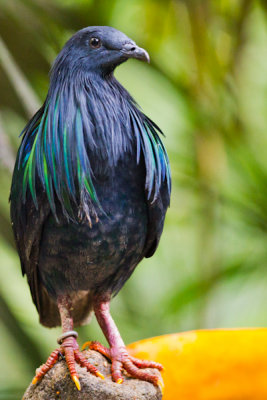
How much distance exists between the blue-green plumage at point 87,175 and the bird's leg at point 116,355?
8 centimetres

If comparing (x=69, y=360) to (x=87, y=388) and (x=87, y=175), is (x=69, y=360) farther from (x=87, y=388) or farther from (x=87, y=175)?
(x=87, y=175)

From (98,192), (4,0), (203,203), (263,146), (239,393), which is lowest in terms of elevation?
(239,393)

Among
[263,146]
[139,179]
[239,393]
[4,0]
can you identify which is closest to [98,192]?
[139,179]

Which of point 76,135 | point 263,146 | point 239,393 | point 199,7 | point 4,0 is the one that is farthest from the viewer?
point 263,146

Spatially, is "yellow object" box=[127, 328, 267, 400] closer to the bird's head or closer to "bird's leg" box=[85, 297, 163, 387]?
"bird's leg" box=[85, 297, 163, 387]

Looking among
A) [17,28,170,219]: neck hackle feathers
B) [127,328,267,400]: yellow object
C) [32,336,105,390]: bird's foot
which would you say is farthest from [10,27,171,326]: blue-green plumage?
[127,328,267,400]: yellow object

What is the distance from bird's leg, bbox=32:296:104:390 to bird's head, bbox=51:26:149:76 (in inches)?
16.2

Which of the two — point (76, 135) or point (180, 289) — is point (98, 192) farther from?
point (180, 289)

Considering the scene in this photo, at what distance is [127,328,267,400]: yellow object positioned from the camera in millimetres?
1193

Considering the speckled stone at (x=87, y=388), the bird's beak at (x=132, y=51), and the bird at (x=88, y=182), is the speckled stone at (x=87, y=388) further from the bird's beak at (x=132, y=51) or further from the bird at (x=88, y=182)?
the bird's beak at (x=132, y=51)

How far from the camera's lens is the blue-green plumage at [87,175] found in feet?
3.23

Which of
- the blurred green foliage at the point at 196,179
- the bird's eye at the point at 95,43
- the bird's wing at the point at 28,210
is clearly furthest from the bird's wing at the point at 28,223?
the blurred green foliage at the point at 196,179

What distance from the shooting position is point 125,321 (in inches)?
83.7

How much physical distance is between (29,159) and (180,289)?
1267 millimetres
